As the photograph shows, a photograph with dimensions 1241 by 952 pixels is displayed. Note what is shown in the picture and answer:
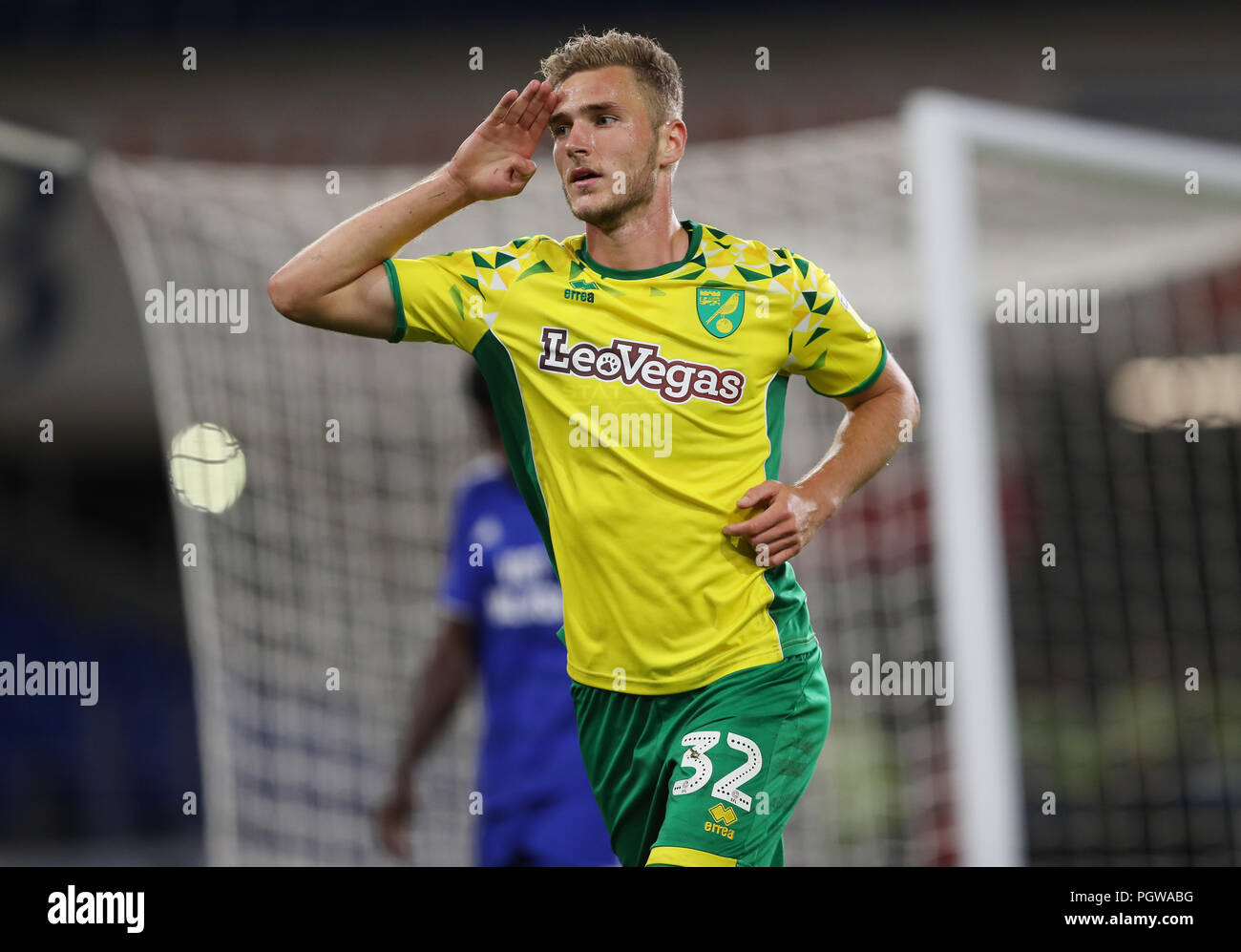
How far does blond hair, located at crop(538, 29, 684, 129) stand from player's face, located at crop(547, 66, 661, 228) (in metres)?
0.02

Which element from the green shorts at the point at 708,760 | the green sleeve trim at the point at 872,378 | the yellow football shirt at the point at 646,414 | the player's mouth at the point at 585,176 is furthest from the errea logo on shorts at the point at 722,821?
the player's mouth at the point at 585,176

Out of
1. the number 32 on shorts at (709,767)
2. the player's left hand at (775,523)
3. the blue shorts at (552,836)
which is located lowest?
the blue shorts at (552,836)

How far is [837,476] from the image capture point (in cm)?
326

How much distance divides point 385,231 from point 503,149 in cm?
34

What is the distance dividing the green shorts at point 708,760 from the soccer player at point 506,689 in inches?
52.3

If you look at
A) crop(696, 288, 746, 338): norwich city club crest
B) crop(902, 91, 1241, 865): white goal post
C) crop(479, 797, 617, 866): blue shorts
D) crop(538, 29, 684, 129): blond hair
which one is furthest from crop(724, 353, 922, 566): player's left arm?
crop(902, 91, 1241, 865): white goal post

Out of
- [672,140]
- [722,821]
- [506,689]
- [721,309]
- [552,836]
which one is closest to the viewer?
[722,821]

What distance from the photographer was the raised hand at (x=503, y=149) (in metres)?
3.11

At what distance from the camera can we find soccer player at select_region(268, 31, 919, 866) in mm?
3082

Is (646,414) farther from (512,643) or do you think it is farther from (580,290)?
(512,643)

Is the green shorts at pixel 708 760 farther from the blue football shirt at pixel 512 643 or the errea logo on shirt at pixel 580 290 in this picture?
the blue football shirt at pixel 512 643

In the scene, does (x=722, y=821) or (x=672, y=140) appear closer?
(x=722, y=821)

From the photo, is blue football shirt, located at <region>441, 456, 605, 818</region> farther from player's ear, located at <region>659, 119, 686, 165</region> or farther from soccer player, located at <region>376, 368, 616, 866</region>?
player's ear, located at <region>659, 119, 686, 165</region>

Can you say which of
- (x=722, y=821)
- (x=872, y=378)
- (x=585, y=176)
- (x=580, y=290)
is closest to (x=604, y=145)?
(x=585, y=176)
